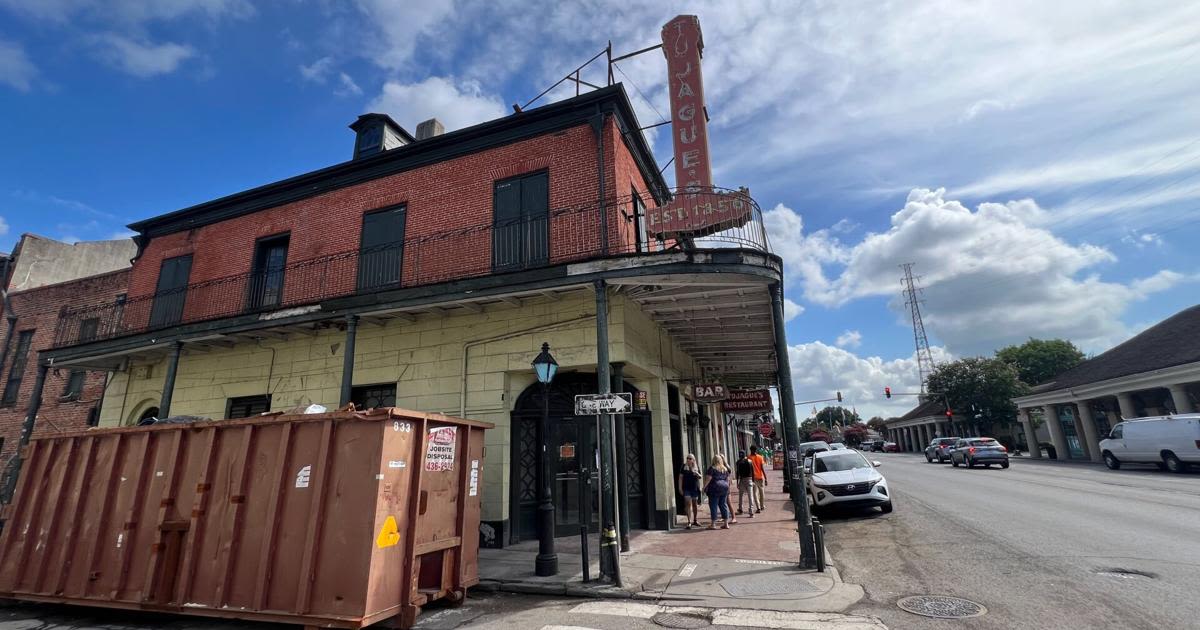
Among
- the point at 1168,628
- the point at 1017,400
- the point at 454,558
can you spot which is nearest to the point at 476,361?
the point at 454,558

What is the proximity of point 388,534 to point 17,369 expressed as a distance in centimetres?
2433

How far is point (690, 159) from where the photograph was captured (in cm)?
1116

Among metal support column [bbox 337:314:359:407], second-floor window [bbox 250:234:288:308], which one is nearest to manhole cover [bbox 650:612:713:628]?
metal support column [bbox 337:314:359:407]

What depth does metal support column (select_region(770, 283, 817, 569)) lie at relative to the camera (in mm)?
7469

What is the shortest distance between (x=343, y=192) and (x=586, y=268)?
8.33m

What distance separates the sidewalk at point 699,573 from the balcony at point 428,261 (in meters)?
4.88

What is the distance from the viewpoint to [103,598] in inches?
250

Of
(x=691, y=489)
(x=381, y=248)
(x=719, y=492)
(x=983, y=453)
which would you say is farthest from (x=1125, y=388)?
(x=381, y=248)

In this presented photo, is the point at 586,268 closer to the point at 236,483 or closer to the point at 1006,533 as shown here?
the point at 236,483

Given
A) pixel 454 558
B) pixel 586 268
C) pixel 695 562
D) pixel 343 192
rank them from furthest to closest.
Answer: pixel 343 192 → pixel 586 268 → pixel 695 562 → pixel 454 558

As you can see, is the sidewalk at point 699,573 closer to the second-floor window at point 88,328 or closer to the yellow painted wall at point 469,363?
the yellow painted wall at point 469,363

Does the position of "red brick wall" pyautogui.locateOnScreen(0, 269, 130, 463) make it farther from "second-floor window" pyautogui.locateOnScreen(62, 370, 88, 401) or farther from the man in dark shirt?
the man in dark shirt

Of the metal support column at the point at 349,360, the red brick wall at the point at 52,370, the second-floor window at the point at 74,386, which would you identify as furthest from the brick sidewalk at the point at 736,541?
the second-floor window at the point at 74,386

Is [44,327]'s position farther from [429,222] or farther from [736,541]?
[736,541]
